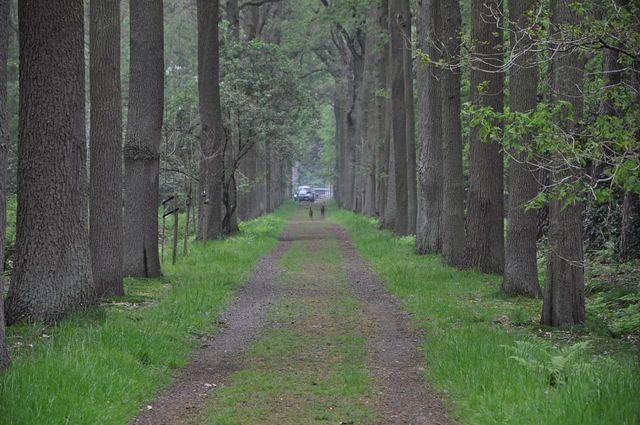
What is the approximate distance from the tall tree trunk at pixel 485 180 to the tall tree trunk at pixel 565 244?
16.1 feet

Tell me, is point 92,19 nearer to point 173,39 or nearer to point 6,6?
point 6,6

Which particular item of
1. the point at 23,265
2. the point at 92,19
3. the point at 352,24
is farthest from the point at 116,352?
the point at 352,24

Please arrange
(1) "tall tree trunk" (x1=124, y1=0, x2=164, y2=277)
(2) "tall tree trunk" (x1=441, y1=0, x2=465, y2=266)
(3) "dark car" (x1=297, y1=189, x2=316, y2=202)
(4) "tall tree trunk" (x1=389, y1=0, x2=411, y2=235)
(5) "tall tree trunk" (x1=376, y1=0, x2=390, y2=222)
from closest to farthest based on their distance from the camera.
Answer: (1) "tall tree trunk" (x1=124, y1=0, x2=164, y2=277)
(2) "tall tree trunk" (x1=441, y1=0, x2=465, y2=266)
(4) "tall tree trunk" (x1=389, y1=0, x2=411, y2=235)
(5) "tall tree trunk" (x1=376, y1=0, x2=390, y2=222)
(3) "dark car" (x1=297, y1=189, x2=316, y2=202)

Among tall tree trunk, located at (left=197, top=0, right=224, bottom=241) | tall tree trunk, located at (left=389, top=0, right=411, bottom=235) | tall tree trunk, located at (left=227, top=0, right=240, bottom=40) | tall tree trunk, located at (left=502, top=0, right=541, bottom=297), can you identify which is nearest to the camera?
tall tree trunk, located at (left=502, top=0, right=541, bottom=297)

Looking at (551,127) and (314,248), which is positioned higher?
(551,127)

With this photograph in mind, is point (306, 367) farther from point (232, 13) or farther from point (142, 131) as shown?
point (232, 13)

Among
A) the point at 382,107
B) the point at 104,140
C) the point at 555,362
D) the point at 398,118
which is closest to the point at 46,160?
the point at 104,140

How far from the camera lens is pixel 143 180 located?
16.2 metres

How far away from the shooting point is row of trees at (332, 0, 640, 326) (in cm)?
809

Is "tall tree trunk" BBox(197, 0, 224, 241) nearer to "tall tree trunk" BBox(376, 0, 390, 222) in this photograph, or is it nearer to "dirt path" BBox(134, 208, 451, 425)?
"tall tree trunk" BBox(376, 0, 390, 222)

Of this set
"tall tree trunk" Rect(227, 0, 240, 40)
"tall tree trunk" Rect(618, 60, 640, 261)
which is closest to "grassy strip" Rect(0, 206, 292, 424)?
"tall tree trunk" Rect(618, 60, 640, 261)

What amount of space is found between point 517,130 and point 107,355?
4717mm

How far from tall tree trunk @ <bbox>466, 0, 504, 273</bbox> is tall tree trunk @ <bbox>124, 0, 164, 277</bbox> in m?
6.00

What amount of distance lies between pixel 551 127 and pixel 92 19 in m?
7.88
